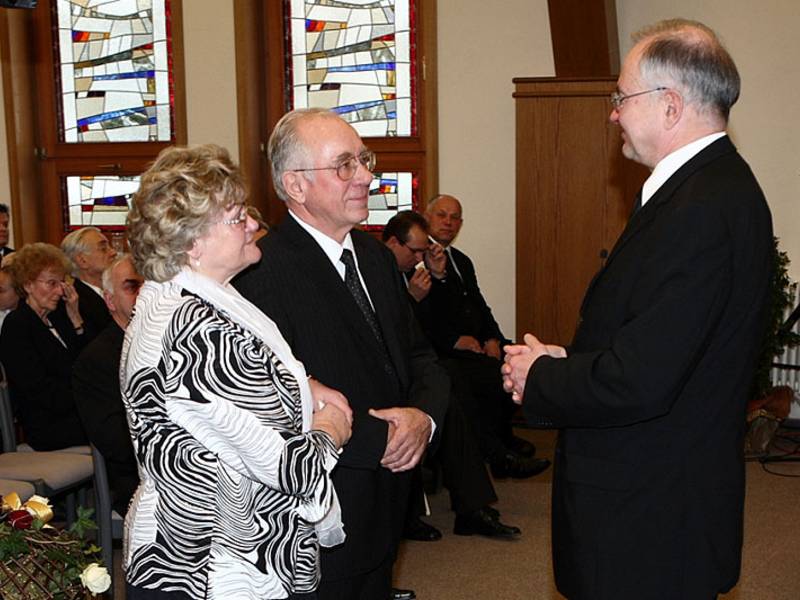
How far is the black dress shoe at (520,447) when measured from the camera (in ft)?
19.2

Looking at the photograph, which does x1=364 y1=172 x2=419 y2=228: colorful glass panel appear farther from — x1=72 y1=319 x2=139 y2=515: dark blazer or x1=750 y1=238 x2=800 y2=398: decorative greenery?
x1=72 y1=319 x2=139 y2=515: dark blazer

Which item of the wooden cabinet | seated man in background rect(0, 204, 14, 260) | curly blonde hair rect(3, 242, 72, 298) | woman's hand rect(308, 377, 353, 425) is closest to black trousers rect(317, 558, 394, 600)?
woman's hand rect(308, 377, 353, 425)

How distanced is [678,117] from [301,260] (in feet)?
3.02

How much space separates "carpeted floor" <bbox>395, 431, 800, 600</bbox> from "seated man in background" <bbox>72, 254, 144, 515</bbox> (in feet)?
3.99

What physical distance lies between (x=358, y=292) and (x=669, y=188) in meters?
0.83

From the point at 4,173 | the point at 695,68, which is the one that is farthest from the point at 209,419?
the point at 4,173

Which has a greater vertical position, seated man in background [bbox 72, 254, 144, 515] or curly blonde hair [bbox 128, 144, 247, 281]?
curly blonde hair [bbox 128, 144, 247, 281]

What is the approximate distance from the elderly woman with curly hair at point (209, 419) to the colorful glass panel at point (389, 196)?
5284 mm

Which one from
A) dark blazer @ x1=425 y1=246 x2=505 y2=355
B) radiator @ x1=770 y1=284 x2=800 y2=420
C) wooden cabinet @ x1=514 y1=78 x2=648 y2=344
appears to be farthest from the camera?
radiator @ x1=770 y1=284 x2=800 y2=420

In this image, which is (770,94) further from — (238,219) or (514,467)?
(238,219)

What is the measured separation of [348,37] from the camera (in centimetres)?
722

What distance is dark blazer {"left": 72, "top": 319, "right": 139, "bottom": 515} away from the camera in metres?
3.44

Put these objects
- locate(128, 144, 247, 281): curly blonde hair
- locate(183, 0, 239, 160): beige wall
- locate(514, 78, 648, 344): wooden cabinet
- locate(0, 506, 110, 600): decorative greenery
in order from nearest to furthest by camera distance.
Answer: locate(0, 506, 110, 600): decorative greenery, locate(128, 144, 247, 281): curly blonde hair, locate(514, 78, 648, 344): wooden cabinet, locate(183, 0, 239, 160): beige wall

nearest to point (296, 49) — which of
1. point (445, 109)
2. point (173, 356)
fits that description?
point (445, 109)
